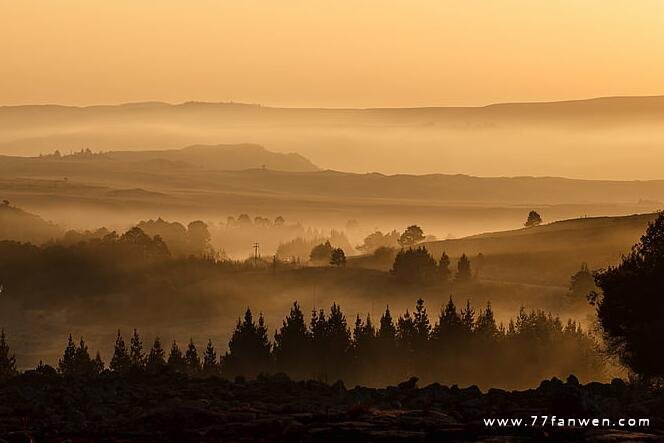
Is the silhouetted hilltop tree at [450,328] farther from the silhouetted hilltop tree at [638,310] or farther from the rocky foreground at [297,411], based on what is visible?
the rocky foreground at [297,411]

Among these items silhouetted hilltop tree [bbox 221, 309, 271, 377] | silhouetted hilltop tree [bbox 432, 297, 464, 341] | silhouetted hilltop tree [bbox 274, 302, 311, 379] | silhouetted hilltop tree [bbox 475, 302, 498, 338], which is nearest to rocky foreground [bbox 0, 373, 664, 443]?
silhouetted hilltop tree [bbox 274, 302, 311, 379]

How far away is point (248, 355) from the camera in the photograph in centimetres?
17825

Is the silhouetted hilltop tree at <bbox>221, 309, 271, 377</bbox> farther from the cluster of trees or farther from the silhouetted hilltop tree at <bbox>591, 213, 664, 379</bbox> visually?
the silhouetted hilltop tree at <bbox>591, 213, 664, 379</bbox>

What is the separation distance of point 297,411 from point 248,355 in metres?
120

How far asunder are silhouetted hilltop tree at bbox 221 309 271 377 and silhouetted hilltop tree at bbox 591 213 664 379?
9889 cm

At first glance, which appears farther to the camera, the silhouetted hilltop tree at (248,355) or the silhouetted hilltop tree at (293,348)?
the silhouetted hilltop tree at (248,355)

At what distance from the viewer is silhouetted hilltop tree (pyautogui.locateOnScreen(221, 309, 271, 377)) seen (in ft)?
579

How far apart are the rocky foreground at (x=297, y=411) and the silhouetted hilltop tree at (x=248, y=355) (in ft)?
342

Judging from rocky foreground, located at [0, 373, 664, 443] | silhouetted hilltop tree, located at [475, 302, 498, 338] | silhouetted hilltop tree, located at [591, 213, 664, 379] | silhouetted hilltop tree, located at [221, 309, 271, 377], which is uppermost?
silhouetted hilltop tree, located at [591, 213, 664, 379]

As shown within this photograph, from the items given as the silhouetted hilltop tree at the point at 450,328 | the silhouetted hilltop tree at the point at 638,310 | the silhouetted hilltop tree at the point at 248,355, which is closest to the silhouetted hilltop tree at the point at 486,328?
the silhouetted hilltop tree at the point at 450,328

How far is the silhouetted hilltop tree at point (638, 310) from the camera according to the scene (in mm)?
75938

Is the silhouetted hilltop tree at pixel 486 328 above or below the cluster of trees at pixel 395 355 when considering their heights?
above

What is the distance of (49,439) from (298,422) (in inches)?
394

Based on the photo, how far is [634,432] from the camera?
51.6 metres
